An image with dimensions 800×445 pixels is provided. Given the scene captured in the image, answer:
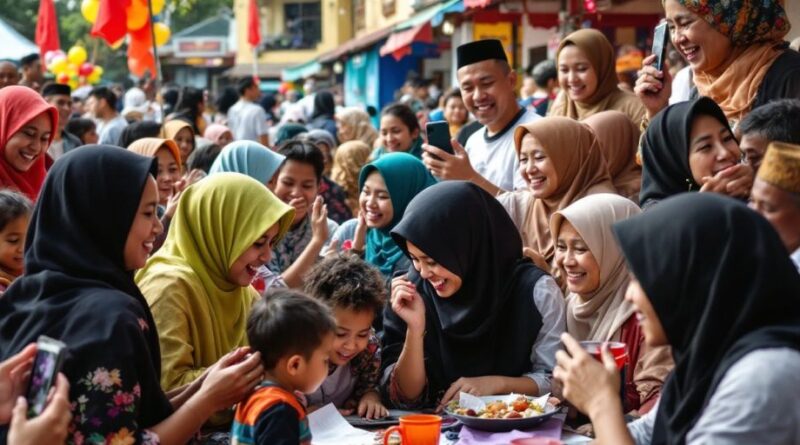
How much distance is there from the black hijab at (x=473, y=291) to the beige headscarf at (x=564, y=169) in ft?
2.38

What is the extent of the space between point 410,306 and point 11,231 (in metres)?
1.58

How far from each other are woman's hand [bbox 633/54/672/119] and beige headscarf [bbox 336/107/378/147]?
5583 millimetres

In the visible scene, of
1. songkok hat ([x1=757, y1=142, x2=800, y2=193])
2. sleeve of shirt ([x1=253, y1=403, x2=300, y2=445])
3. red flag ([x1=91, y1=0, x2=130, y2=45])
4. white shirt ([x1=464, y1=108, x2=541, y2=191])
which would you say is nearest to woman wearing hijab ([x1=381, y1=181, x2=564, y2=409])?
sleeve of shirt ([x1=253, y1=403, x2=300, y2=445])

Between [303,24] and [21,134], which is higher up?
[303,24]

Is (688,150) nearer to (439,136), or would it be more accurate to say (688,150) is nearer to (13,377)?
(439,136)

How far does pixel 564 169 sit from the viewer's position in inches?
175

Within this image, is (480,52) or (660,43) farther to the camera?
(480,52)

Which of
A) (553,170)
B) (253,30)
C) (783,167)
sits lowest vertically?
(553,170)

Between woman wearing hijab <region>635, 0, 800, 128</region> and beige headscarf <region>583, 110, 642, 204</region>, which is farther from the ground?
woman wearing hijab <region>635, 0, 800, 128</region>

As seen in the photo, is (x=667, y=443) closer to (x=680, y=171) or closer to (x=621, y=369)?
(x=621, y=369)

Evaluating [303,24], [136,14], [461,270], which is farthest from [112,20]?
[303,24]

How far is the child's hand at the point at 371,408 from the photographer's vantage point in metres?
3.46

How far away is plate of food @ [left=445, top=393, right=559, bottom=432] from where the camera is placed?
3.10m

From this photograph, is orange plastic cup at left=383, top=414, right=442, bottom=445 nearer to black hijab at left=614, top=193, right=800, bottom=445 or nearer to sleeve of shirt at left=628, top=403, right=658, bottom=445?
sleeve of shirt at left=628, top=403, right=658, bottom=445
